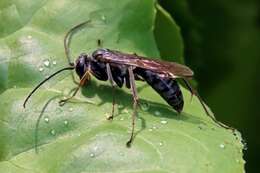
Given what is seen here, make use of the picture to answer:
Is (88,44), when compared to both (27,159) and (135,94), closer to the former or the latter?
(135,94)

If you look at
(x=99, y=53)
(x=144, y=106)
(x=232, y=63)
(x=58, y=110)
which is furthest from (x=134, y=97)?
(x=232, y=63)

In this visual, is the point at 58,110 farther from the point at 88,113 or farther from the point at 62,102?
the point at 88,113

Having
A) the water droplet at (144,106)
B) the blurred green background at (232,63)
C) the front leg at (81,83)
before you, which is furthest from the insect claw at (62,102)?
the blurred green background at (232,63)

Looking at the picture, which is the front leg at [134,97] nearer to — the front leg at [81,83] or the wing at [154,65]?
the wing at [154,65]

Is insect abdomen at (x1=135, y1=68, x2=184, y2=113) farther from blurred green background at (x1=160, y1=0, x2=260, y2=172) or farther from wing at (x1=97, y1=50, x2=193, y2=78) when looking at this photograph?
blurred green background at (x1=160, y1=0, x2=260, y2=172)

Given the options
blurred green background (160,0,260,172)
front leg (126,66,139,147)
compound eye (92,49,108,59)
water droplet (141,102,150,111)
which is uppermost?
compound eye (92,49,108,59)

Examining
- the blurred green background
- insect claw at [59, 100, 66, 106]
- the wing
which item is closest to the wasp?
the wing

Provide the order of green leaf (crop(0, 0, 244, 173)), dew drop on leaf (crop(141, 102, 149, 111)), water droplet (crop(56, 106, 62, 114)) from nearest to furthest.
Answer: green leaf (crop(0, 0, 244, 173)) → water droplet (crop(56, 106, 62, 114)) → dew drop on leaf (crop(141, 102, 149, 111))
